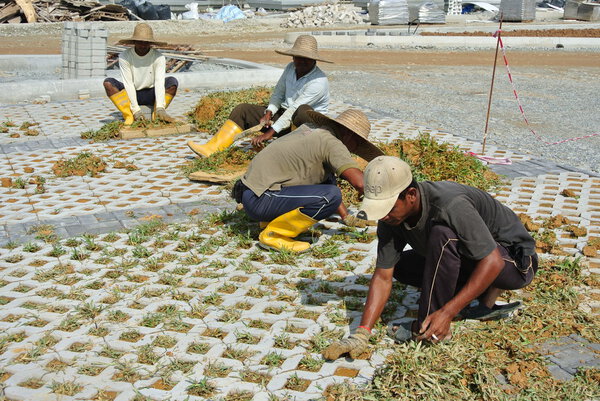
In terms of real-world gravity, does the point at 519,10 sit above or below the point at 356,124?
above

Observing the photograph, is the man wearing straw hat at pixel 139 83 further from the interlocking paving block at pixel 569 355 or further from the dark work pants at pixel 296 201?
the interlocking paving block at pixel 569 355

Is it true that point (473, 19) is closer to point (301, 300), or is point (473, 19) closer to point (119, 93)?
point (119, 93)

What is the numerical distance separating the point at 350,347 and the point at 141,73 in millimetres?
5737

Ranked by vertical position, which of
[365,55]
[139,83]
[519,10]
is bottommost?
[139,83]

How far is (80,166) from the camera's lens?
6758 millimetres

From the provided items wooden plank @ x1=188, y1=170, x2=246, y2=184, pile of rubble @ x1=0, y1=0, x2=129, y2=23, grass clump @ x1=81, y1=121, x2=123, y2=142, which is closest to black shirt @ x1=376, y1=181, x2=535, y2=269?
wooden plank @ x1=188, y1=170, x2=246, y2=184

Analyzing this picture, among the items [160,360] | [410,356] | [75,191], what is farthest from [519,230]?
[75,191]

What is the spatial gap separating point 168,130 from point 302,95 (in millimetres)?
2543

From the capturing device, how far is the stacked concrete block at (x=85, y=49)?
11.2 meters

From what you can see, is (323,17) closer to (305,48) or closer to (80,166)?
(80,166)

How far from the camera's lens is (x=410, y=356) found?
10.7ft

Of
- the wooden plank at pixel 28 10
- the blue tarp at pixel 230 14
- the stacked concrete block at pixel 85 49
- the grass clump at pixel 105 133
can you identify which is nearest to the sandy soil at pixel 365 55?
the wooden plank at pixel 28 10

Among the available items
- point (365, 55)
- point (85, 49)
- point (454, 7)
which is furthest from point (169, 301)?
point (454, 7)

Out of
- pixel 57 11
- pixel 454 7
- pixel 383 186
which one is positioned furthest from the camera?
pixel 454 7
